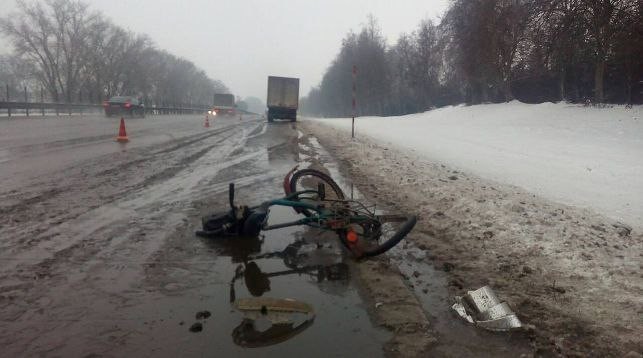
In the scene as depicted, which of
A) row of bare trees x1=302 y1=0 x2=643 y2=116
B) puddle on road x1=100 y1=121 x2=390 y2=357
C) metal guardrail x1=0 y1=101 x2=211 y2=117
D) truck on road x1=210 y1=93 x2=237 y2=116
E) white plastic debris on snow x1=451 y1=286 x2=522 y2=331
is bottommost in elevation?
puddle on road x1=100 y1=121 x2=390 y2=357

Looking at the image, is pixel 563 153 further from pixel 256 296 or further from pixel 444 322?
pixel 256 296

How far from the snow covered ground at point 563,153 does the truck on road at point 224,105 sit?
134 ft

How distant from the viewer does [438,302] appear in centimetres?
366

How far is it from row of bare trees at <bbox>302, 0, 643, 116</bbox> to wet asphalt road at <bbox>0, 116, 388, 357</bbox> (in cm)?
2117

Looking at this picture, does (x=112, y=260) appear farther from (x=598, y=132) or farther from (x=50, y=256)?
(x=598, y=132)

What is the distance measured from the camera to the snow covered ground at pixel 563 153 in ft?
25.4

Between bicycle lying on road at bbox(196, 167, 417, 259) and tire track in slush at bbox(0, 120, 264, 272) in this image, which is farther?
bicycle lying on road at bbox(196, 167, 417, 259)

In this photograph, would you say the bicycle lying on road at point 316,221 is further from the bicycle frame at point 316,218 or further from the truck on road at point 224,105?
the truck on road at point 224,105

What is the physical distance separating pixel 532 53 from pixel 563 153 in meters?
16.0

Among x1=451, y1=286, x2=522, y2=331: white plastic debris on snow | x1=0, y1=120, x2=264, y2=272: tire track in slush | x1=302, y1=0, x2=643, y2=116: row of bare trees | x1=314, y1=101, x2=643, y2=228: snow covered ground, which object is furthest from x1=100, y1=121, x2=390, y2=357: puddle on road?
x1=302, y1=0, x2=643, y2=116: row of bare trees

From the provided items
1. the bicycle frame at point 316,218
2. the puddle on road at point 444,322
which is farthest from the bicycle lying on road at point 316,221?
the puddle on road at point 444,322

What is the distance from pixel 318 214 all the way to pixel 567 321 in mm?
2658

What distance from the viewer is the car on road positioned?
36.2 m

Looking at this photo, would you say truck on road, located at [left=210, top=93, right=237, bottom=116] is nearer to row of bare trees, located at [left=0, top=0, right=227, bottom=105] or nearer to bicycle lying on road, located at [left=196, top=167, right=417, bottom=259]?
row of bare trees, located at [left=0, top=0, right=227, bottom=105]
